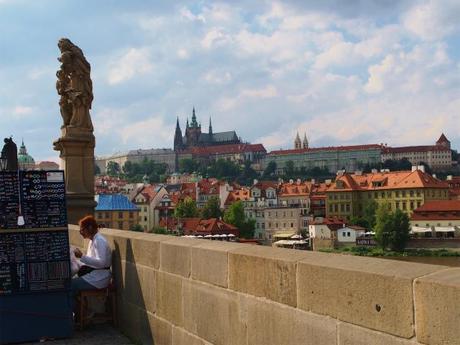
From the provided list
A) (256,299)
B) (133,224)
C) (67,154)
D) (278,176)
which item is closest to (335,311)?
(256,299)

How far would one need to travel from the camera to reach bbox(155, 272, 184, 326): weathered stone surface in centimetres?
499

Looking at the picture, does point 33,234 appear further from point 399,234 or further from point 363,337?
point 399,234

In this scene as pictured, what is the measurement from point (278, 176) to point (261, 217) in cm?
8557

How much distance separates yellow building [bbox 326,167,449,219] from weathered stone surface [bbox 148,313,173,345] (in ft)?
352

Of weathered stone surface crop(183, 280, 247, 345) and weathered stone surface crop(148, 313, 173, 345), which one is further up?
weathered stone surface crop(183, 280, 247, 345)

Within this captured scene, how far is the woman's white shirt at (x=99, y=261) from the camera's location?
614 centimetres

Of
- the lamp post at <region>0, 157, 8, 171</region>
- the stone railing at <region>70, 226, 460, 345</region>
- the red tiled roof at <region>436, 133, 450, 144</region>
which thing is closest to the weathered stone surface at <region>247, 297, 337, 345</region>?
the stone railing at <region>70, 226, 460, 345</region>

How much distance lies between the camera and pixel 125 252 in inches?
238

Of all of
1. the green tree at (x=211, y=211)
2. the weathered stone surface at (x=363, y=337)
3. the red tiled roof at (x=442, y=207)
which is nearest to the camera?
the weathered stone surface at (x=363, y=337)

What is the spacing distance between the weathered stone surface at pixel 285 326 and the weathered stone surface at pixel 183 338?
2.64ft

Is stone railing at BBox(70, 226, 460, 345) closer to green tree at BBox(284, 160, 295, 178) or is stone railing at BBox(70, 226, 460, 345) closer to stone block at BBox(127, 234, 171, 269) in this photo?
stone block at BBox(127, 234, 171, 269)

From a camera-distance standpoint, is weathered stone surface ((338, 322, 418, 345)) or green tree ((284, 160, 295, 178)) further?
green tree ((284, 160, 295, 178))

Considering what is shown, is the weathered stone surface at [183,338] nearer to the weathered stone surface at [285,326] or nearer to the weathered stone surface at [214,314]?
the weathered stone surface at [214,314]

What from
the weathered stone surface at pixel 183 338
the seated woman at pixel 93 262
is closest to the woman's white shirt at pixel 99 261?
the seated woman at pixel 93 262
